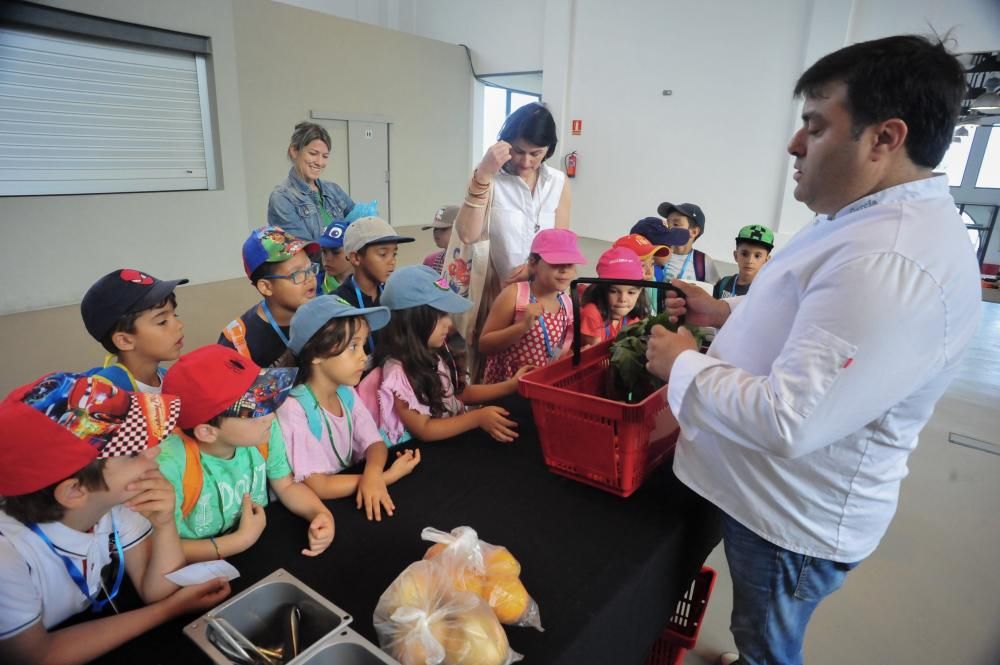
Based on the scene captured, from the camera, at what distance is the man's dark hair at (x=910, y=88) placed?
2.79 ft

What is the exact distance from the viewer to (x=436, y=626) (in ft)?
2.68

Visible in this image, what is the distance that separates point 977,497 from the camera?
2.80 meters

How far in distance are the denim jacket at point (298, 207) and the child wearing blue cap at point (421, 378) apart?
5.88ft

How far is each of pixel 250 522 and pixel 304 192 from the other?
8.99 feet

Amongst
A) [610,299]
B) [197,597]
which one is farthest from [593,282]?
[197,597]

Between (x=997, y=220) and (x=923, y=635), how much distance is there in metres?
9.30

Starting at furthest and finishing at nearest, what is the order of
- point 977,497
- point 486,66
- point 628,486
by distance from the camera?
point 486,66 < point 977,497 < point 628,486

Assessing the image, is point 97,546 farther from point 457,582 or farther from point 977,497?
point 977,497

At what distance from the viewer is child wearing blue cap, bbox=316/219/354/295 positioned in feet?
9.24

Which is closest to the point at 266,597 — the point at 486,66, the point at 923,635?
the point at 923,635

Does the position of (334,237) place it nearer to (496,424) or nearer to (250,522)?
(496,424)

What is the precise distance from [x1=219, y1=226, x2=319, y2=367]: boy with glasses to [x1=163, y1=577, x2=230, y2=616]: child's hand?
1.12 m

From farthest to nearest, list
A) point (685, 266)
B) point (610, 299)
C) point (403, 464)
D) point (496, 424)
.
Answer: point (685, 266)
point (610, 299)
point (496, 424)
point (403, 464)

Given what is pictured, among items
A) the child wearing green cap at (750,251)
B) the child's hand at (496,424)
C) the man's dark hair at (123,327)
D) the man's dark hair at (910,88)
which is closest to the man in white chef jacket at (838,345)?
the man's dark hair at (910,88)
